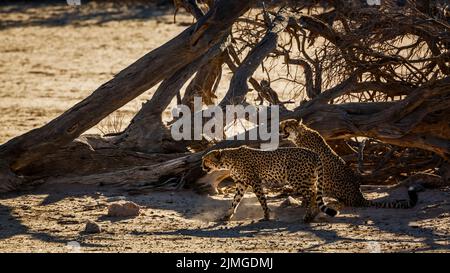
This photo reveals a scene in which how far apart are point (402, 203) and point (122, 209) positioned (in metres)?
2.36

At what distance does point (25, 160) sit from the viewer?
10234 mm

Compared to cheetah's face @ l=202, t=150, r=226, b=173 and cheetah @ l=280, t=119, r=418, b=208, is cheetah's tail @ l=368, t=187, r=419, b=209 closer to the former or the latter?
cheetah @ l=280, t=119, r=418, b=208

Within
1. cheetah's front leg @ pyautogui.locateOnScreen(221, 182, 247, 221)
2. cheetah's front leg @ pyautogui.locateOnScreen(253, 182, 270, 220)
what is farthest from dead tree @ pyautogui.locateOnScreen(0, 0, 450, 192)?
cheetah's front leg @ pyautogui.locateOnScreen(253, 182, 270, 220)

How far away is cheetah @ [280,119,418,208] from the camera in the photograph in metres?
9.29

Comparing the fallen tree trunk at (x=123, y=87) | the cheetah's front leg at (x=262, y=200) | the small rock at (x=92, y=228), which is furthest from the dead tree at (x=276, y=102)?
the small rock at (x=92, y=228)

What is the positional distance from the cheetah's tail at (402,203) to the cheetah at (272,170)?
21.8 inches

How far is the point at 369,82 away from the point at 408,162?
2.80ft

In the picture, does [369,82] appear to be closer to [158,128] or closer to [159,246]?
[158,128]

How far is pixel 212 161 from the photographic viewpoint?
940 centimetres

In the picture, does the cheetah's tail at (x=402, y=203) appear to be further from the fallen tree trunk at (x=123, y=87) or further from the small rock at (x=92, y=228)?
the small rock at (x=92, y=228)

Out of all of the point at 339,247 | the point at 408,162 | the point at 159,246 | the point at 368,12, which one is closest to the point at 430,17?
the point at 368,12

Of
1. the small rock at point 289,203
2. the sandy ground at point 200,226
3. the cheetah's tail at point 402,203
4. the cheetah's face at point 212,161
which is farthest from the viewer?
the small rock at point 289,203

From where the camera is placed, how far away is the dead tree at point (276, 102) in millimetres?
9648

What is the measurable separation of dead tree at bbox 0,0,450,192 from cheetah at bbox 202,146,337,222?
0.72m
